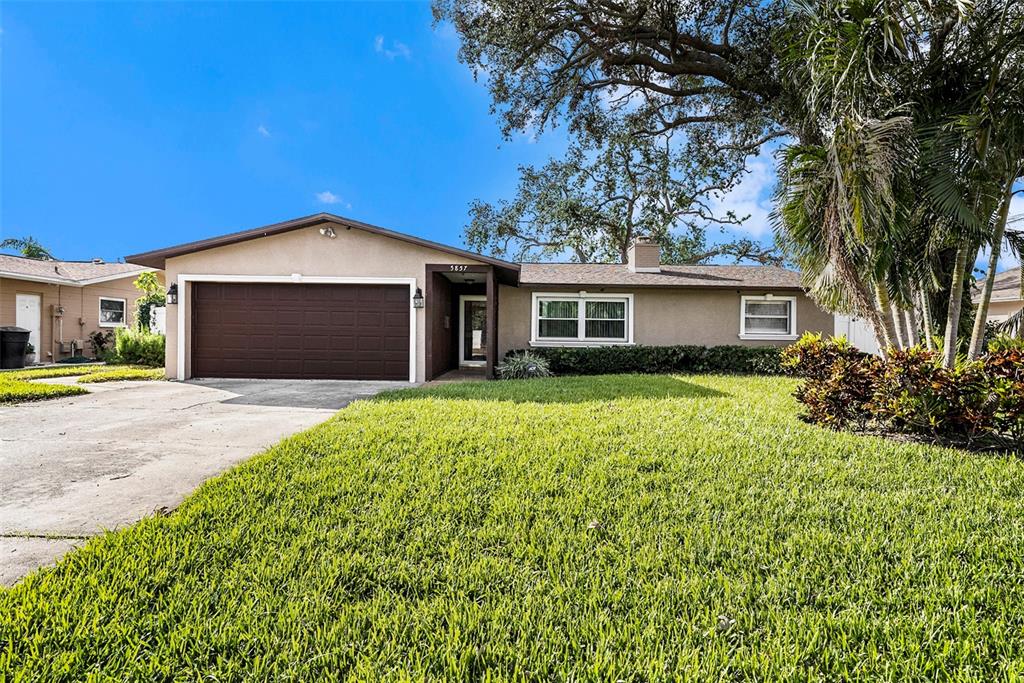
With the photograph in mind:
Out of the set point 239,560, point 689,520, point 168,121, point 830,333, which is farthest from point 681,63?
point 168,121

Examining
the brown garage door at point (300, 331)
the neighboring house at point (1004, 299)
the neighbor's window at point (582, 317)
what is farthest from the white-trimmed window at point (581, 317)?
the neighboring house at point (1004, 299)

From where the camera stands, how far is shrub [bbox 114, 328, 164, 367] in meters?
→ 14.6

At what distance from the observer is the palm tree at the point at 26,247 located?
34.1 m

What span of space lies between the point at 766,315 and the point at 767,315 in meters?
0.03

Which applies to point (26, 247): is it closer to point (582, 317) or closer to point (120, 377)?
point (120, 377)

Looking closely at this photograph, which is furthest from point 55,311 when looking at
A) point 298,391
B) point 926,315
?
point 926,315

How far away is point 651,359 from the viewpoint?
42.8 feet

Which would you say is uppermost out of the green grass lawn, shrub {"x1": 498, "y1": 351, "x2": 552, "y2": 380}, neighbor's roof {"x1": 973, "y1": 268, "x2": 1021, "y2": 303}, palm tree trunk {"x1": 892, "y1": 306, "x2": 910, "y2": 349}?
neighbor's roof {"x1": 973, "y1": 268, "x2": 1021, "y2": 303}

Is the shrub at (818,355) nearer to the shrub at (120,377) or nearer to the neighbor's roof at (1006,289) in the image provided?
the neighbor's roof at (1006,289)

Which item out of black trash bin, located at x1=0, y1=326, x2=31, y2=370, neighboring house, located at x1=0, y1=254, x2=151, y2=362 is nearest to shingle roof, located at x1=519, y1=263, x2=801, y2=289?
black trash bin, located at x1=0, y1=326, x2=31, y2=370

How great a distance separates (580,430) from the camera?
567 centimetres

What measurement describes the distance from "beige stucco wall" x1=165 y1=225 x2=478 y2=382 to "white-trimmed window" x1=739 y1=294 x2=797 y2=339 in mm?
8552

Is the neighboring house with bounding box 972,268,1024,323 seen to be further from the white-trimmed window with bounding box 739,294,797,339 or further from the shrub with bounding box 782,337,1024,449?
the shrub with bounding box 782,337,1024,449

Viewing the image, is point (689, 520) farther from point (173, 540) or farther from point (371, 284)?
point (371, 284)
